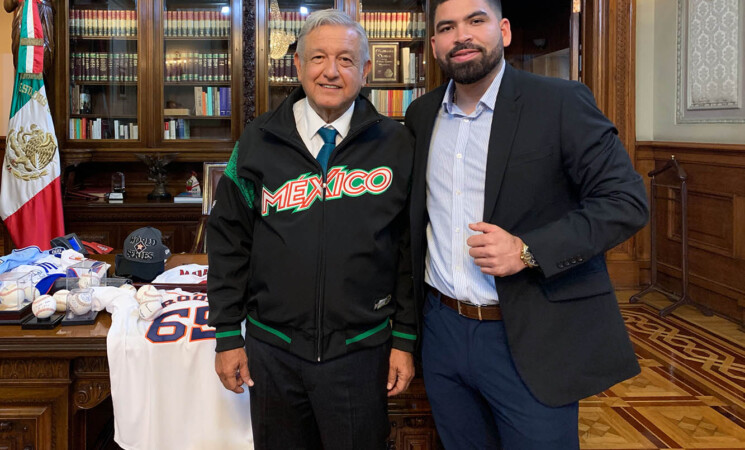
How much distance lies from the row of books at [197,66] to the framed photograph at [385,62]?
1207 mm

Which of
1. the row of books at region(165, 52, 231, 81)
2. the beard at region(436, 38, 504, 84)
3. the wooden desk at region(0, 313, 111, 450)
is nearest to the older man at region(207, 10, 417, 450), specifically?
the beard at region(436, 38, 504, 84)

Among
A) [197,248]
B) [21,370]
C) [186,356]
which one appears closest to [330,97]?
[186,356]

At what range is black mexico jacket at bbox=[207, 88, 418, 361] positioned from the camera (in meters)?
1.44

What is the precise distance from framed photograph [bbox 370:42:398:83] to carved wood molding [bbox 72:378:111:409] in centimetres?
400

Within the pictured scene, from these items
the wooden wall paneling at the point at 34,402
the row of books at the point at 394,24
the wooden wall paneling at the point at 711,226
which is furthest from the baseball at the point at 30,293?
the wooden wall paneling at the point at 711,226

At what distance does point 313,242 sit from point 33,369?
3.28 feet

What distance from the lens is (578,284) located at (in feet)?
4.50

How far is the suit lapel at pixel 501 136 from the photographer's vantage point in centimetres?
138

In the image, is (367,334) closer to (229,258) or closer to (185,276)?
(229,258)

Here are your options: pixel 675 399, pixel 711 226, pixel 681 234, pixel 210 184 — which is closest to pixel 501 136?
pixel 675 399

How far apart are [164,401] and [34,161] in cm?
356

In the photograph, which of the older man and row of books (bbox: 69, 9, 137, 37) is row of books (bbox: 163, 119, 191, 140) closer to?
row of books (bbox: 69, 9, 137, 37)

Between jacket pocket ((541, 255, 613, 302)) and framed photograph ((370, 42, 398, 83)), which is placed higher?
framed photograph ((370, 42, 398, 83))

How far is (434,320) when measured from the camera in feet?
5.03
